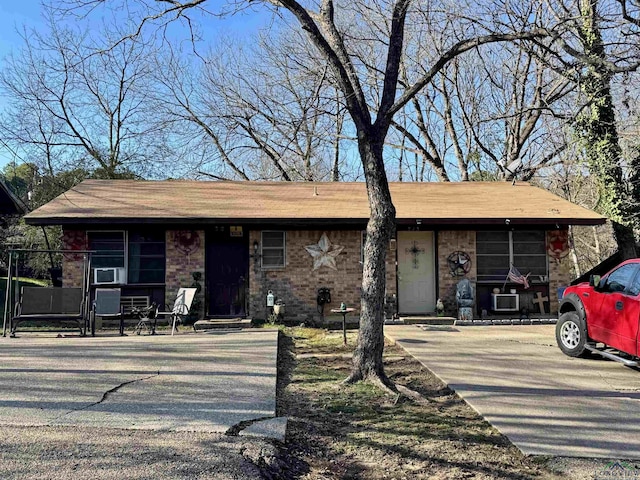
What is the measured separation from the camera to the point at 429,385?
21.2 feet

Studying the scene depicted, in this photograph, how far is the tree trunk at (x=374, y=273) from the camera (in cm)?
634

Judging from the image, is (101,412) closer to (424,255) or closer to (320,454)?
(320,454)

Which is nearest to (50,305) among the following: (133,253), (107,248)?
(107,248)

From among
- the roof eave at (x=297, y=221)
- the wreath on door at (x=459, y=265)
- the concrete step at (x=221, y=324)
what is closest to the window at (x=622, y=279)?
the roof eave at (x=297, y=221)

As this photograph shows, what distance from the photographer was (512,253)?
1344 cm

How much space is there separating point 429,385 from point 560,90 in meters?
15.4

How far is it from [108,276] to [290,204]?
15.8 ft

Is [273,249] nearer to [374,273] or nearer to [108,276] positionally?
[108,276]

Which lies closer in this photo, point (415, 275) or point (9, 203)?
point (415, 275)

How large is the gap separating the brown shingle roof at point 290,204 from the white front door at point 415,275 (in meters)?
0.87

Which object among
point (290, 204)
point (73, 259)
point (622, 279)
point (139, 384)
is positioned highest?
point (290, 204)

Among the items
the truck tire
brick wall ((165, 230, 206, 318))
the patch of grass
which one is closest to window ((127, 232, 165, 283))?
brick wall ((165, 230, 206, 318))

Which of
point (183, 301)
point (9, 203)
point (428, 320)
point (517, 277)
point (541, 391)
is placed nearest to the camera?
point (541, 391)

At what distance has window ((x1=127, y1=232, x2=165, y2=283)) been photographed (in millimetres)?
12727
